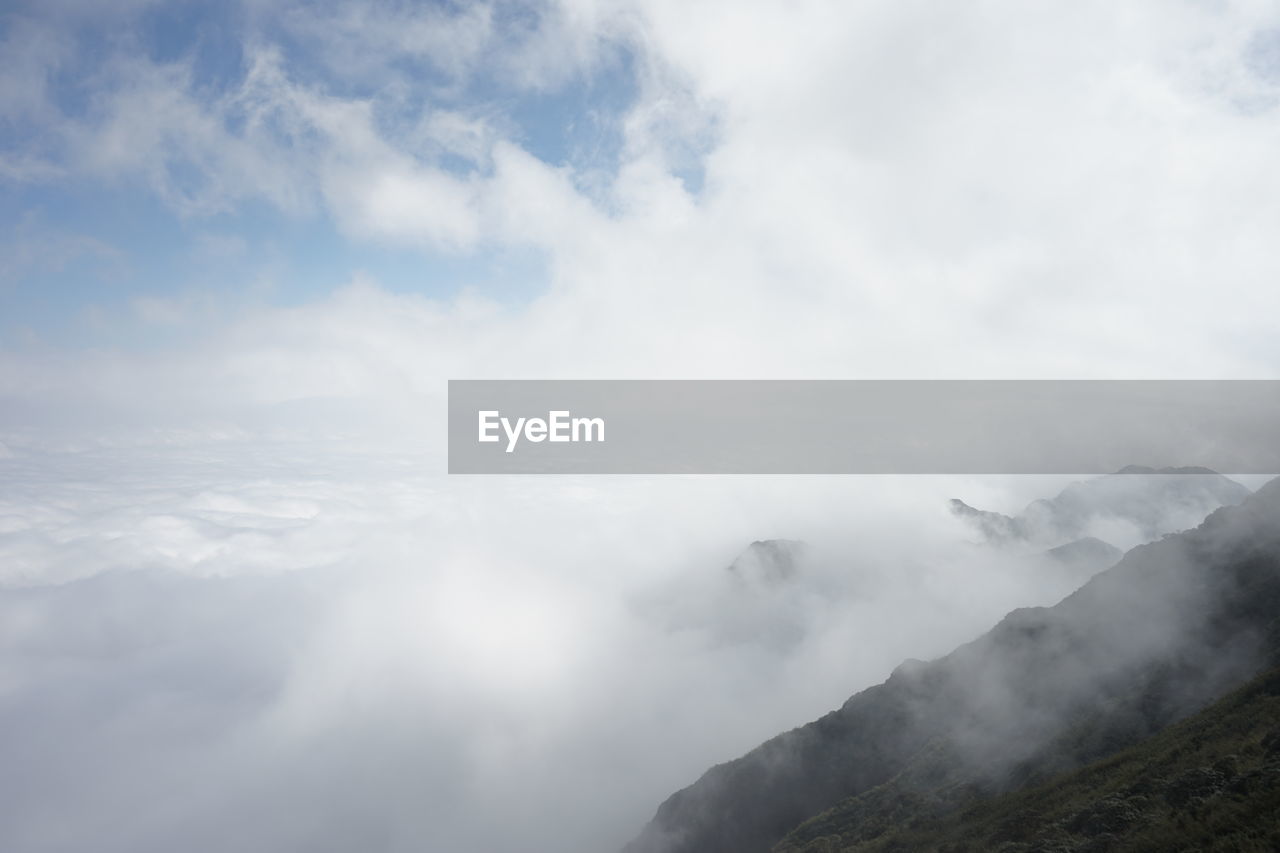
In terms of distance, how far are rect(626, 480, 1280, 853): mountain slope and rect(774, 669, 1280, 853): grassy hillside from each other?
376 inches

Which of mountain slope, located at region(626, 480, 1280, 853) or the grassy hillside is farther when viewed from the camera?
mountain slope, located at region(626, 480, 1280, 853)

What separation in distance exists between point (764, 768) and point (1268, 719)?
7467 centimetres

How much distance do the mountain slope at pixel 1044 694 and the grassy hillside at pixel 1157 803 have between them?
9548 millimetres

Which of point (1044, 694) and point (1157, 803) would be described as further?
point (1044, 694)

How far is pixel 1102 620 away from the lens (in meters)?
66.6

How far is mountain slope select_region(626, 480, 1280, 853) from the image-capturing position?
4841 centimetres

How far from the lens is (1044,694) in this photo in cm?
6078

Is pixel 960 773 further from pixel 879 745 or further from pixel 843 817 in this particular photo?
pixel 879 745

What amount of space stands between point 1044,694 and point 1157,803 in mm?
41431

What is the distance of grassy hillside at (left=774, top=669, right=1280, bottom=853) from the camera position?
2202 centimetres

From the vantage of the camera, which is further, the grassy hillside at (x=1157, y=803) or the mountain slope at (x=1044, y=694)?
the mountain slope at (x=1044, y=694)

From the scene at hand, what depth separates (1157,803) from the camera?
2727 cm

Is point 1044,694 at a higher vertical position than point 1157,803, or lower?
higher

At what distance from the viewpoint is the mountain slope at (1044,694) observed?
48.4m
